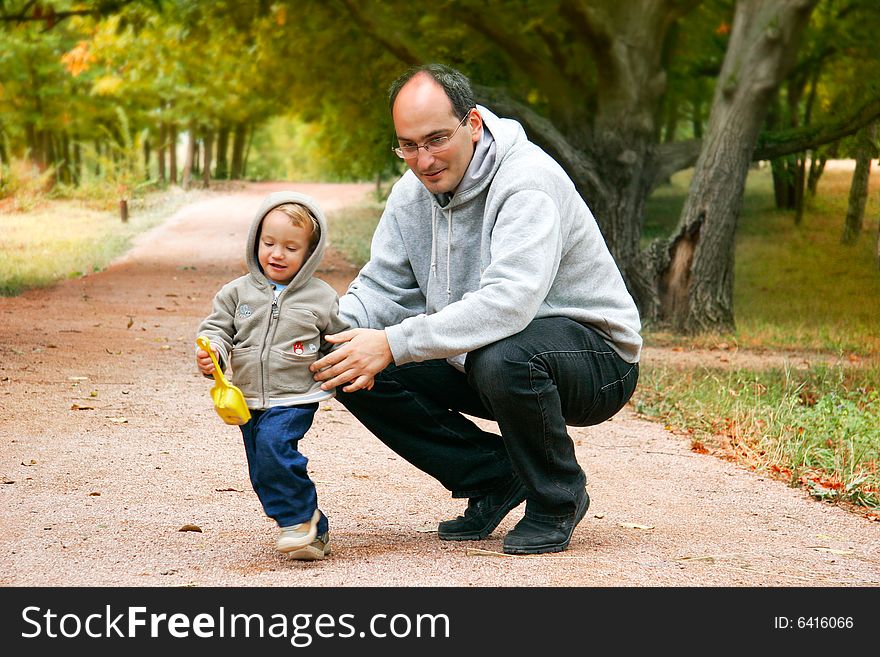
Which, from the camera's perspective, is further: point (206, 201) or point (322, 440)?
point (206, 201)

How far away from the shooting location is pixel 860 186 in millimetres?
13703

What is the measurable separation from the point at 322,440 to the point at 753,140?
23.8 feet

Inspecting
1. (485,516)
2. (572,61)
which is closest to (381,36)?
(572,61)

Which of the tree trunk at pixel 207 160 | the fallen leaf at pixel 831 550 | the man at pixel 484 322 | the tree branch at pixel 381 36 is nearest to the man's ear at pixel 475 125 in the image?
the man at pixel 484 322

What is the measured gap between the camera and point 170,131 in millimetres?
39500

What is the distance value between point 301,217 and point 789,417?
4.24 meters

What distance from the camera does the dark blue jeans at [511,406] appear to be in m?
3.78

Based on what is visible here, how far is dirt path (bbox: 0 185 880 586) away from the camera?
3.73 meters

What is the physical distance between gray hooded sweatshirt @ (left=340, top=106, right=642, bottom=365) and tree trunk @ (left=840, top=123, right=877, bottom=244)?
9668mm

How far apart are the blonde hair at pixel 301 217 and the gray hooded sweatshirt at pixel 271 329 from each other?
0.05 ft

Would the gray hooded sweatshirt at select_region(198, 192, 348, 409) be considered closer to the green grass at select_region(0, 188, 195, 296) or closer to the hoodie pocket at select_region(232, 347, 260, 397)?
the hoodie pocket at select_region(232, 347, 260, 397)

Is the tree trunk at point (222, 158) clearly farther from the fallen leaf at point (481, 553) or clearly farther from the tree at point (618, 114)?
the fallen leaf at point (481, 553)

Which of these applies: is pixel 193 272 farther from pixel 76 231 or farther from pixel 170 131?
pixel 170 131
